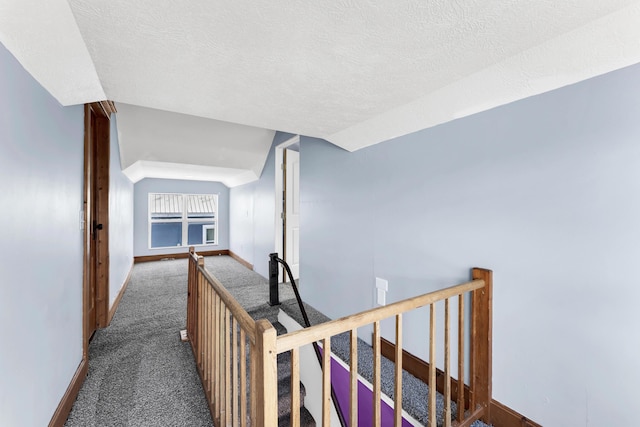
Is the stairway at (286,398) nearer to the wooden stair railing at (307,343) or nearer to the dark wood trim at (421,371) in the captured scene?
the wooden stair railing at (307,343)

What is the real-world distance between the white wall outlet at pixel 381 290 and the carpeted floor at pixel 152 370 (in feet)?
1.48

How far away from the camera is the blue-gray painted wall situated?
1.09 meters

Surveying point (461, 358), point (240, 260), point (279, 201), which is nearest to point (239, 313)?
point (461, 358)

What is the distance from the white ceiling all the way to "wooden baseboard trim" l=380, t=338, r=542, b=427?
1652mm

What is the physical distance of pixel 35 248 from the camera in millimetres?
1190

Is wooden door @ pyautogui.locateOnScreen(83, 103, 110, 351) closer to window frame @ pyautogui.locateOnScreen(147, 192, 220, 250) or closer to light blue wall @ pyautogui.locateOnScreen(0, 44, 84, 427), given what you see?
light blue wall @ pyautogui.locateOnScreen(0, 44, 84, 427)

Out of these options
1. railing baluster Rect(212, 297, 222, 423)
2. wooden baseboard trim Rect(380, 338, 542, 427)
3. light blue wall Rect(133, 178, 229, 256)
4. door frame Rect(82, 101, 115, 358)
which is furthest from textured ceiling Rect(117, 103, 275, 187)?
wooden baseboard trim Rect(380, 338, 542, 427)

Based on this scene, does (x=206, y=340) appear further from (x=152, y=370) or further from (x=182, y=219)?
(x=182, y=219)

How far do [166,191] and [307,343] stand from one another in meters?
6.57

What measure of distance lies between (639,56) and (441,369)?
1.84 m

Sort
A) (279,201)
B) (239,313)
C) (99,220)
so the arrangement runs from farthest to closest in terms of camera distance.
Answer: (279,201), (99,220), (239,313)

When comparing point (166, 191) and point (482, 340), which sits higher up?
point (166, 191)

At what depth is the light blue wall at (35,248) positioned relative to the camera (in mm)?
978

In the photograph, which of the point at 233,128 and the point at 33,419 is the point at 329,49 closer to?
the point at 33,419
